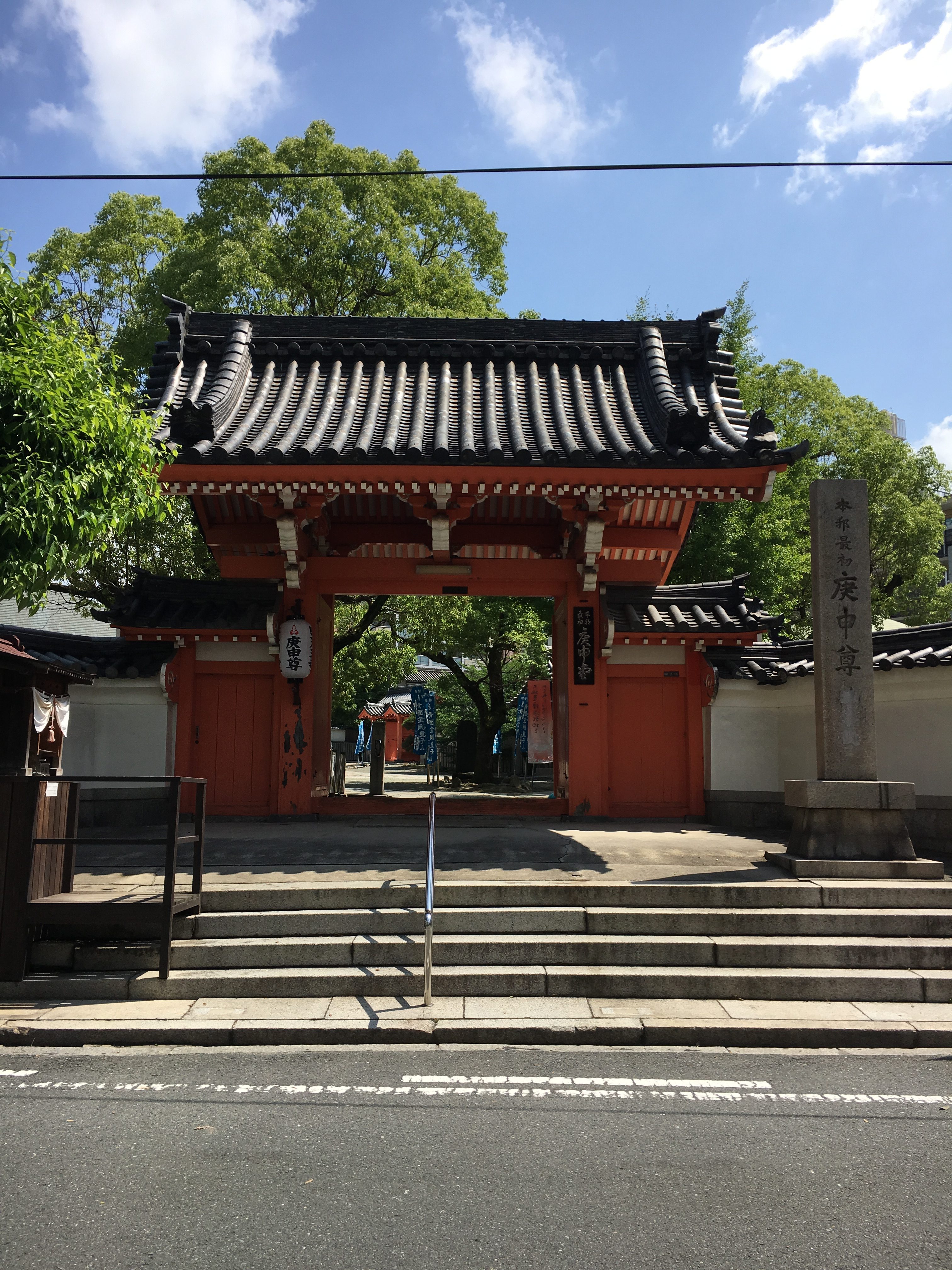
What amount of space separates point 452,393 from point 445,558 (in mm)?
2253

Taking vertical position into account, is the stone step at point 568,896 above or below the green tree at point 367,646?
below

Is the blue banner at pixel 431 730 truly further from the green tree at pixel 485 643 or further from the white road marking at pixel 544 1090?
the white road marking at pixel 544 1090

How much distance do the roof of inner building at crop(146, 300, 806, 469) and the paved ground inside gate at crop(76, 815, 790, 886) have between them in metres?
4.13

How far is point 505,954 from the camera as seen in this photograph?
663 cm

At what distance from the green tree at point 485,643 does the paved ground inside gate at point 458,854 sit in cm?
685

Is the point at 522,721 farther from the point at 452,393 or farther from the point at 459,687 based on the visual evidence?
the point at 459,687

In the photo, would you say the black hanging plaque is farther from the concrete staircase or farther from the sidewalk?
the sidewalk

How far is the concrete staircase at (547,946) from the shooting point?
6.34 m

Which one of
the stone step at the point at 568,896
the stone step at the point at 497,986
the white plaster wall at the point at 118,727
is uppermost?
the white plaster wall at the point at 118,727

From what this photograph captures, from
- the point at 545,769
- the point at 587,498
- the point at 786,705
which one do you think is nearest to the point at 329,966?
the point at 587,498

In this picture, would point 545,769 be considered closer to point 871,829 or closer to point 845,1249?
point 871,829

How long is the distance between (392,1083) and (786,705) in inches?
328

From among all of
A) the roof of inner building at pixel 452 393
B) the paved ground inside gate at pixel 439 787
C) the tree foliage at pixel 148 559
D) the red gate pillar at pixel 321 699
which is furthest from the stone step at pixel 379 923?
the paved ground inside gate at pixel 439 787

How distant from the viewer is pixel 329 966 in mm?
6625
